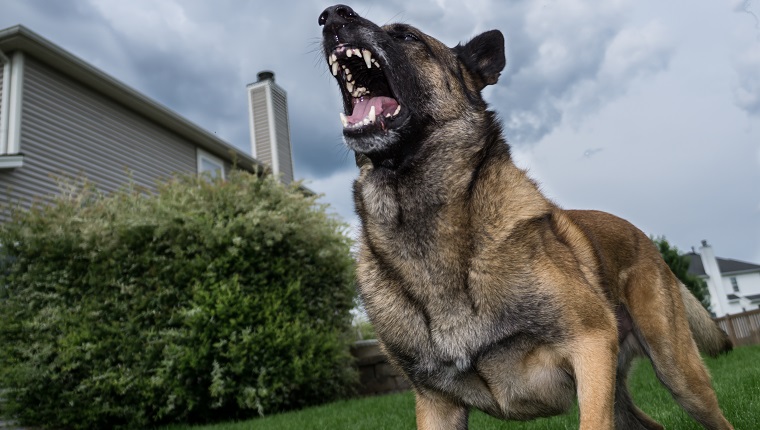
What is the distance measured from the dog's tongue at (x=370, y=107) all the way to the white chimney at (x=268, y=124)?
17551 mm

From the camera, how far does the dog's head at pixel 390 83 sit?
2.64 m

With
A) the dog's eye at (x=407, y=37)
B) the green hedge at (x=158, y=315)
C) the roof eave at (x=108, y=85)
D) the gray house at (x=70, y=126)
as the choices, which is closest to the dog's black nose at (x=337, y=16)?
the dog's eye at (x=407, y=37)

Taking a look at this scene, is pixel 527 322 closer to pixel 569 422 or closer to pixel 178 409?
pixel 569 422

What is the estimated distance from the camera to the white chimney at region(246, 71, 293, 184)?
2038 centimetres

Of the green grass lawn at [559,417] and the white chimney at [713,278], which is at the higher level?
the white chimney at [713,278]

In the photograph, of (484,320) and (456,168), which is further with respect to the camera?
(456,168)

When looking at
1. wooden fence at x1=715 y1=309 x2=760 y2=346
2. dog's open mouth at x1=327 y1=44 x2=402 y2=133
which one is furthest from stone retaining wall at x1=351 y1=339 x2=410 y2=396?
wooden fence at x1=715 y1=309 x2=760 y2=346

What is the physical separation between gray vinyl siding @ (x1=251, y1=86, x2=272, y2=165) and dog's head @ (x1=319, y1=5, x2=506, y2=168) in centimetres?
1782

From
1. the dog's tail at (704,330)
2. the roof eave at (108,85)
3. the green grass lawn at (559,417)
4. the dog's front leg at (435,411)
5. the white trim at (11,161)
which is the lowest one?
the green grass lawn at (559,417)

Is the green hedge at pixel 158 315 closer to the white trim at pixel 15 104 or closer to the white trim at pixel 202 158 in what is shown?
the white trim at pixel 15 104

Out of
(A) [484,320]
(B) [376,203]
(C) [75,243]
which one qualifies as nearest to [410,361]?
(A) [484,320]

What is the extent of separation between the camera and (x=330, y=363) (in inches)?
304

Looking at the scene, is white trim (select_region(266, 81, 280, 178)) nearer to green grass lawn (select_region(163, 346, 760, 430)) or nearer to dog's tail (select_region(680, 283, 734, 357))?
green grass lawn (select_region(163, 346, 760, 430))

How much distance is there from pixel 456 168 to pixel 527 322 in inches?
28.3
